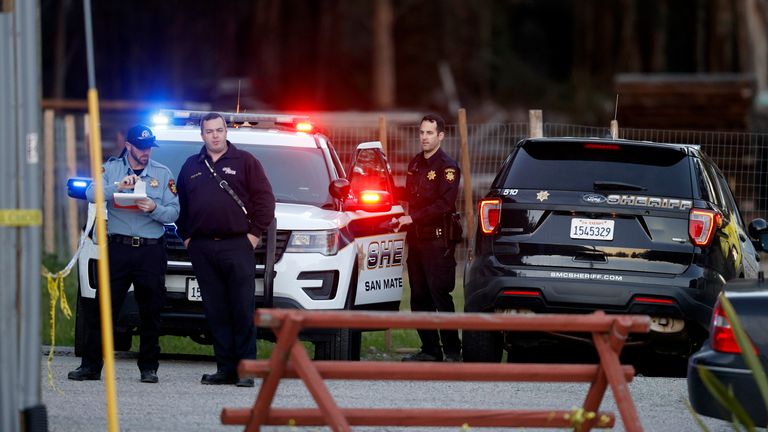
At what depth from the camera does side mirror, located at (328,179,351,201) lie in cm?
1123

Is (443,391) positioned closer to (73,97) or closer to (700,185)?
(700,185)

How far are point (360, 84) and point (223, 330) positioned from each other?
151 feet

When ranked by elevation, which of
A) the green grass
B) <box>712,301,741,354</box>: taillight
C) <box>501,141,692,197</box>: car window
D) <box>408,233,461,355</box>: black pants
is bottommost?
the green grass

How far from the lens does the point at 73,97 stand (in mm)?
52344

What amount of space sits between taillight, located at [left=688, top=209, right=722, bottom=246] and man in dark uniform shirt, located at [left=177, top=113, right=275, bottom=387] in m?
2.84

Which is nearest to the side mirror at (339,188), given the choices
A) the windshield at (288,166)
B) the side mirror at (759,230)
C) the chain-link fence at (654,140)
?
the windshield at (288,166)

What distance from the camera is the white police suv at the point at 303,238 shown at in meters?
10.9

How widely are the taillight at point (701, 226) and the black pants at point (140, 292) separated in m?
3.58

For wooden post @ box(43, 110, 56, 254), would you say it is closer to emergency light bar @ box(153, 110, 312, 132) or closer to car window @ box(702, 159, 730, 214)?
emergency light bar @ box(153, 110, 312, 132)

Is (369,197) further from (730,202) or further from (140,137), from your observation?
(730,202)

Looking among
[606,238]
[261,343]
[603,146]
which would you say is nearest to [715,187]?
[603,146]

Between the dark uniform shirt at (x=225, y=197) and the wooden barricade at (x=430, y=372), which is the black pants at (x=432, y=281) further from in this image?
the wooden barricade at (x=430, y=372)

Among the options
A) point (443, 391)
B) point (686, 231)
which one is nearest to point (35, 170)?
point (443, 391)

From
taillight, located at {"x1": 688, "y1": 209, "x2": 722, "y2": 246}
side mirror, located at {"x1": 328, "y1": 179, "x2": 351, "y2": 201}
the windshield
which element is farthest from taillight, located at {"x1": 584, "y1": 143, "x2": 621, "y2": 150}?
the windshield
